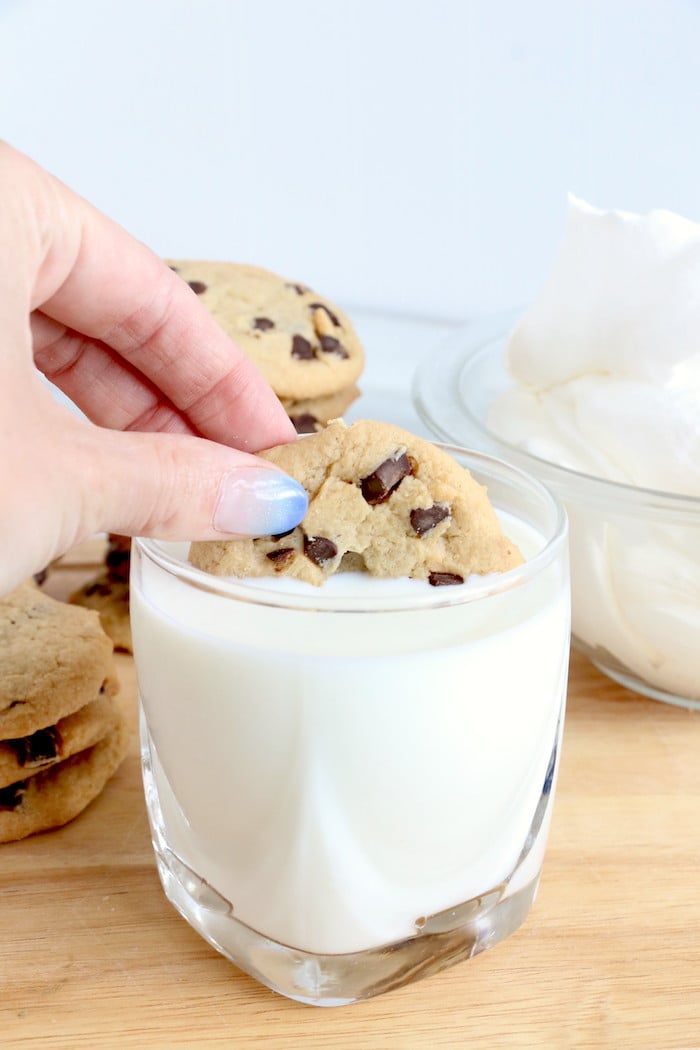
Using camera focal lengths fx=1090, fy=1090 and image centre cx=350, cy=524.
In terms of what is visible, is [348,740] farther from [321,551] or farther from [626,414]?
[626,414]

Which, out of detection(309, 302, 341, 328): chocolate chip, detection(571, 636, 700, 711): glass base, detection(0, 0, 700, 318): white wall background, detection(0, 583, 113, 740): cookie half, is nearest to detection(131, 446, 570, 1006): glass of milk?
detection(0, 583, 113, 740): cookie half

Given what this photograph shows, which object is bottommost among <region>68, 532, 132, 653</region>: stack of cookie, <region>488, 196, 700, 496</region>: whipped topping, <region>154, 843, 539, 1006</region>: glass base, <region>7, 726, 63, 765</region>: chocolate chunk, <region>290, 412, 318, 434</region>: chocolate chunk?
<region>68, 532, 132, 653</region>: stack of cookie

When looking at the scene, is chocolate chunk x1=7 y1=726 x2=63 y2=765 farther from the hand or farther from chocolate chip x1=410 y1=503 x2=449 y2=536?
chocolate chip x1=410 y1=503 x2=449 y2=536

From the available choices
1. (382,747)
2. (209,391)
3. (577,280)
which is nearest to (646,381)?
(577,280)

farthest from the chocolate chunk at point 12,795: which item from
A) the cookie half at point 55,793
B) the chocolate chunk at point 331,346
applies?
the chocolate chunk at point 331,346

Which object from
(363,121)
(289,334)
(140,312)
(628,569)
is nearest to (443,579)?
(140,312)

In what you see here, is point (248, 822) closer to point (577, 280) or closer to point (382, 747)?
point (382, 747)
